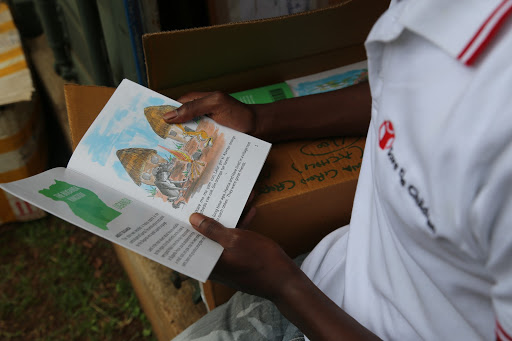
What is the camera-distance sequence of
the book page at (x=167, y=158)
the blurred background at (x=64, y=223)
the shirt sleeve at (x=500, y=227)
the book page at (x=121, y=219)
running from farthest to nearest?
the blurred background at (x=64, y=223) → the book page at (x=167, y=158) → the book page at (x=121, y=219) → the shirt sleeve at (x=500, y=227)

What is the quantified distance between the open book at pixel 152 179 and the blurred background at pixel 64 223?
36 cm

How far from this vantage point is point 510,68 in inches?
15.5

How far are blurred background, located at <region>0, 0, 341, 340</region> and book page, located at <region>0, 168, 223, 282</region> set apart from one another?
1.63 feet

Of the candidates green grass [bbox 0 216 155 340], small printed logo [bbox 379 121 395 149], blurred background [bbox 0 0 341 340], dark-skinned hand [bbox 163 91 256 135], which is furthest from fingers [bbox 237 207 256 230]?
green grass [bbox 0 216 155 340]

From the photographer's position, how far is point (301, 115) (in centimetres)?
94

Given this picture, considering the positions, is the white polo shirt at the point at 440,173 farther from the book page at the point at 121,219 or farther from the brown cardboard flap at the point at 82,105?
the brown cardboard flap at the point at 82,105

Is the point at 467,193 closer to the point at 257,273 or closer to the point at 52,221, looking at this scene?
the point at 257,273

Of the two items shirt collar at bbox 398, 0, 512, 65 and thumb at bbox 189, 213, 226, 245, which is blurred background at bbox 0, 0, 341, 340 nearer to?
thumb at bbox 189, 213, 226, 245

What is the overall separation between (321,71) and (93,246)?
3.47ft

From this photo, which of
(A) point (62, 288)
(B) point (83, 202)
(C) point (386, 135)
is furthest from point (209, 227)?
(A) point (62, 288)

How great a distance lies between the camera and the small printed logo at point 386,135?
55 centimetres

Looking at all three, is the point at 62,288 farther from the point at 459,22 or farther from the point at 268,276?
the point at 459,22

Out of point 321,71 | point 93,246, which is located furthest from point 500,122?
point 93,246

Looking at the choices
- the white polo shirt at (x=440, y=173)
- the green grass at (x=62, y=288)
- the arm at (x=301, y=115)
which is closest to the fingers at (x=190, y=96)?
the arm at (x=301, y=115)
